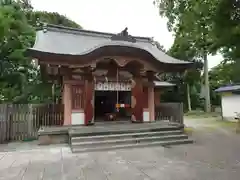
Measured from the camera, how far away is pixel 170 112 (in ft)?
35.2

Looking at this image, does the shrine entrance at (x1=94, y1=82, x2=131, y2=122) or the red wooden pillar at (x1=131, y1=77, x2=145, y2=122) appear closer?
the red wooden pillar at (x1=131, y1=77, x2=145, y2=122)

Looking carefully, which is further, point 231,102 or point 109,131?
point 231,102

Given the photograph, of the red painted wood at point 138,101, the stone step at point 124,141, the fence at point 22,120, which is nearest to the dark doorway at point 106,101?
Result: the red painted wood at point 138,101

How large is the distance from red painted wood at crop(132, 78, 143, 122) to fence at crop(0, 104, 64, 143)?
3.63 m

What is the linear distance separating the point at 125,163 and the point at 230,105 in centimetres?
1321

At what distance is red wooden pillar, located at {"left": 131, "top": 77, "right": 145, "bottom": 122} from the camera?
9.12 m

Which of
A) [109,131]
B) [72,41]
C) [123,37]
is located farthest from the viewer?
[72,41]

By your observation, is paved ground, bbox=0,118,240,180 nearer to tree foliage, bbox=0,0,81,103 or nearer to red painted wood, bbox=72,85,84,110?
red painted wood, bbox=72,85,84,110

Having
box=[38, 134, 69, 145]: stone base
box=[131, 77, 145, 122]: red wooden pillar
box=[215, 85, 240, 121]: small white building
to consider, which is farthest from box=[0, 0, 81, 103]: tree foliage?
box=[215, 85, 240, 121]: small white building

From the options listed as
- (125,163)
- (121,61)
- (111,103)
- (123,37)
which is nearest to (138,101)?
(121,61)

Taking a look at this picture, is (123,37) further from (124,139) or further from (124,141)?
(124,141)

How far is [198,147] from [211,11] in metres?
4.11

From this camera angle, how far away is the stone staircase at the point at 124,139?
635cm

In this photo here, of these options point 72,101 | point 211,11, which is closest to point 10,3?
point 72,101
